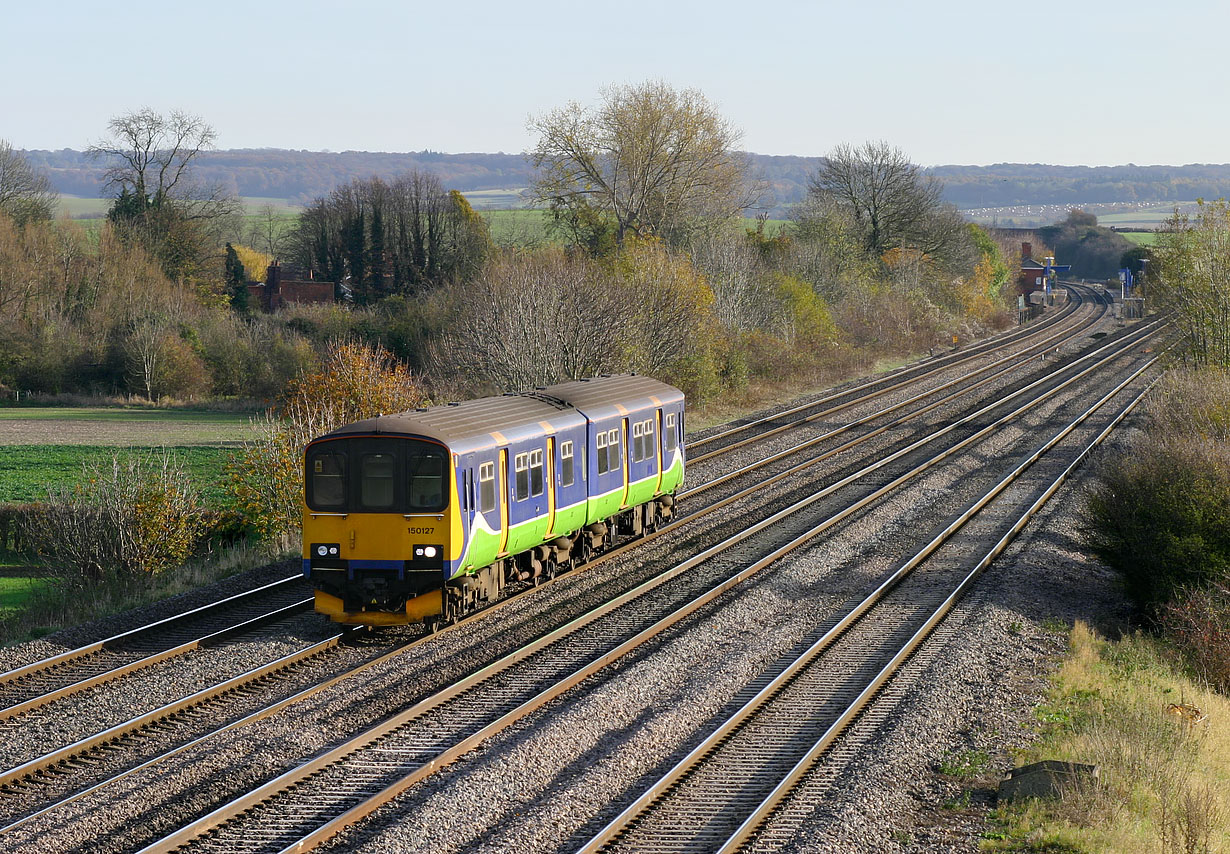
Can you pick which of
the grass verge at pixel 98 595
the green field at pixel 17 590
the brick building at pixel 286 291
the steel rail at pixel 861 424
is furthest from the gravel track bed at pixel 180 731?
the brick building at pixel 286 291

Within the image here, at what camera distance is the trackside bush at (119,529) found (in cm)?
2112

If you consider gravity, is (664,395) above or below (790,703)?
above

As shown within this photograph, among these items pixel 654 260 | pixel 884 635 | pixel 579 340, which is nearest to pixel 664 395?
pixel 884 635

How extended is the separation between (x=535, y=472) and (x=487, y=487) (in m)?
1.47

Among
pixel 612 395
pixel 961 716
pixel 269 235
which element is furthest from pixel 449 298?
pixel 269 235

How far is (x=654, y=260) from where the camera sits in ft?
146

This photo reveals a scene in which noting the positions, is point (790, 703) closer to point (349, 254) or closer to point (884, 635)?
point (884, 635)

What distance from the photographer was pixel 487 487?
17.4 meters

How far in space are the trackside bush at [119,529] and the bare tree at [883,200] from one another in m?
61.9

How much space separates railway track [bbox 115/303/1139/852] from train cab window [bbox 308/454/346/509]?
3279 mm

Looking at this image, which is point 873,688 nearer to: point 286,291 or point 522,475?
point 522,475

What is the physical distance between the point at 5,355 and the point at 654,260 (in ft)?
110

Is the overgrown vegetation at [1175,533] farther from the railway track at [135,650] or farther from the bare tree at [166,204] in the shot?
the bare tree at [166,204]

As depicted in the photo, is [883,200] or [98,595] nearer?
A: [98,595]
